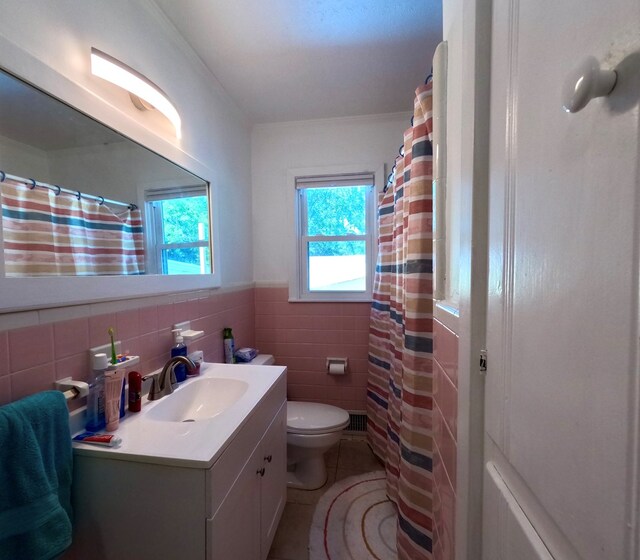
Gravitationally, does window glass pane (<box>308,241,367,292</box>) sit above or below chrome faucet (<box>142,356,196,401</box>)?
above

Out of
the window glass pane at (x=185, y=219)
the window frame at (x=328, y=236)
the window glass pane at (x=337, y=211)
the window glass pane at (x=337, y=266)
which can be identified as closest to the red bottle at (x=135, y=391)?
the window glass pane at (x=185, y=219)

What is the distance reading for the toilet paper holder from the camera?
6.85 ft

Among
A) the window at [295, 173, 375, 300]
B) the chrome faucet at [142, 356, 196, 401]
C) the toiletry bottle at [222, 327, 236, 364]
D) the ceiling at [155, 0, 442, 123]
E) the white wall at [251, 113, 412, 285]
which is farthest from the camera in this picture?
the window at [295, 173, 375, 300]

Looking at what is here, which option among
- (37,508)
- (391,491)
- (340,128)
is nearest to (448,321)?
(37,508)

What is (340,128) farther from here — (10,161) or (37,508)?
(37,508)

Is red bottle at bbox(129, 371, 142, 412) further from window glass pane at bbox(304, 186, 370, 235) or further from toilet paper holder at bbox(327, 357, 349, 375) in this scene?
window glass pane at bbox(304, 186, 370, 235)

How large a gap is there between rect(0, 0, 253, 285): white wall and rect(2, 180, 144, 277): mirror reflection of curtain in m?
0.30

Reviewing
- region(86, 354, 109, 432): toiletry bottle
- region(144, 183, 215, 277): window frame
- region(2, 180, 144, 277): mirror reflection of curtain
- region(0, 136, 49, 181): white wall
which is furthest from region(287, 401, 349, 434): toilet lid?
region(0, 136, 49, 181): white wall

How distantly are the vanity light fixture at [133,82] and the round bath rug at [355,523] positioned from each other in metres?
2.07

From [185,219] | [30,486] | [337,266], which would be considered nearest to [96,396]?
[30,486]

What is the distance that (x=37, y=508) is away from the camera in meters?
0.64

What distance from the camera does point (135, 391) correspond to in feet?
3.19

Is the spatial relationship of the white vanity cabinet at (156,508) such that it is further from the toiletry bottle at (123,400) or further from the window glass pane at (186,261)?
the window glass pane at (186,261)

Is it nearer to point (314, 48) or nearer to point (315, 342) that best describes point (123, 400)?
point (315, 342)
